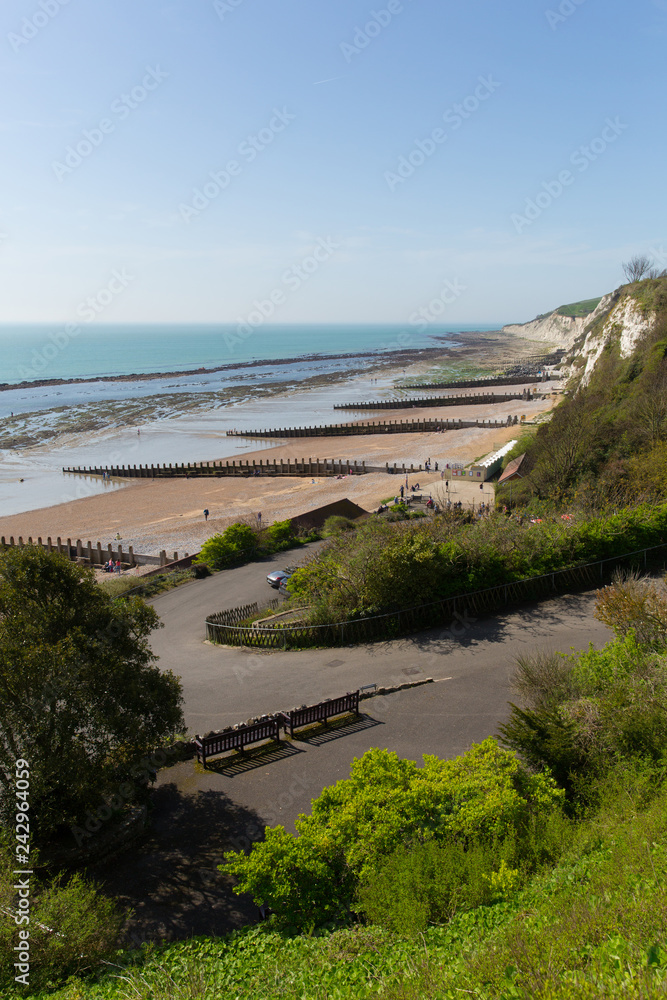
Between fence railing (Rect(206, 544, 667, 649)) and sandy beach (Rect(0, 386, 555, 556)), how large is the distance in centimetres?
1602

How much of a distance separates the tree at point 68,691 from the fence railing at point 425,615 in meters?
7.99

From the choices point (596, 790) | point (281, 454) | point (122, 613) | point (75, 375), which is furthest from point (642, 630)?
point (75, 375)

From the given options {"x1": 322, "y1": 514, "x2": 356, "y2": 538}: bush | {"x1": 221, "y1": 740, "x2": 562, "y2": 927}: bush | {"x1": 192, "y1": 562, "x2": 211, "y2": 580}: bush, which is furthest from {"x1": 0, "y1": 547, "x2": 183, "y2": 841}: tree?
{"x1": 322, "y1": 514, "x2": 356, "y2": 538}: bush

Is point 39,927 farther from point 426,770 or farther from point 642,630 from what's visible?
point 642,630

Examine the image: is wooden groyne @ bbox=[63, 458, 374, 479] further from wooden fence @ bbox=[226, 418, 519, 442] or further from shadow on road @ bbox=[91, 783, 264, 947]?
shadow on road @ bbox=[91, 783, 264, 947]

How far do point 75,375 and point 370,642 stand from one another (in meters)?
159

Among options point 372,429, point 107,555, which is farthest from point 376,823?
point 372,429

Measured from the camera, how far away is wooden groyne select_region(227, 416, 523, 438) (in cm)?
7350

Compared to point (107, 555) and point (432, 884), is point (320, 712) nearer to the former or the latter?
point (432, 884)

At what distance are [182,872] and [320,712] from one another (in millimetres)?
4583

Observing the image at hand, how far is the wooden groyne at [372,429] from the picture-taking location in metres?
73.5

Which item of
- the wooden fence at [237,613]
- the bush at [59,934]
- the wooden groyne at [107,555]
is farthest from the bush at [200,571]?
the bush at [59,934]

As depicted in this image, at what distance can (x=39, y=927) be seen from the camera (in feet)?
23.4

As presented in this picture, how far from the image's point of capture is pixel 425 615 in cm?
1888
